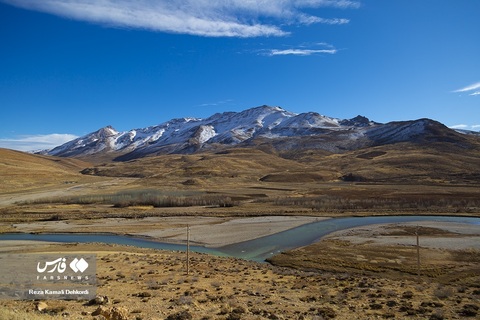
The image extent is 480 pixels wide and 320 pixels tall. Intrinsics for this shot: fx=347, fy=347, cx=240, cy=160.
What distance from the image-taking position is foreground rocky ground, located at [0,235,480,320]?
1945cm

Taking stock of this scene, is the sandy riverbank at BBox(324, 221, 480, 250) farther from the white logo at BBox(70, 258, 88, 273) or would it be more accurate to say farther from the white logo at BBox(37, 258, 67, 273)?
the white logo at BBox(37, 258, 67, 273)

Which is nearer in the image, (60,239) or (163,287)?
(163,287)

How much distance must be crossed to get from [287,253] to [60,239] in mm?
35901

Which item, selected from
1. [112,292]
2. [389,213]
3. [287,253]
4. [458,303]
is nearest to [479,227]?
[389,213]

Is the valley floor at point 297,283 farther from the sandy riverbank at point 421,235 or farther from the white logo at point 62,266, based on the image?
the white logo at point 62,266

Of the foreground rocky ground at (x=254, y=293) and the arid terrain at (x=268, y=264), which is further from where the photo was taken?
the arid terrain at (x=268, y=264)

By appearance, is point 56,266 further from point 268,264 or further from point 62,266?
point 268,264

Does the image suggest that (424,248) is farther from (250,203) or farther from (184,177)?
(184,177)

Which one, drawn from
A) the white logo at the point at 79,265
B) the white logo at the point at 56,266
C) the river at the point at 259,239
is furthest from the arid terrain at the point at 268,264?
the white logo at the point at 56,266

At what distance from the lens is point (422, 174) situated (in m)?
155

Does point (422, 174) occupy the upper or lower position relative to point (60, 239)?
upper

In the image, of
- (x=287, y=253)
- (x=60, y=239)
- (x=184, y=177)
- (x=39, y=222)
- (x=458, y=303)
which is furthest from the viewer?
(x=184, y=177)

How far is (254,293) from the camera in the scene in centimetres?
2497

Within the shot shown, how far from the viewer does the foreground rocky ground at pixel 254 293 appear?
19.5 meters
